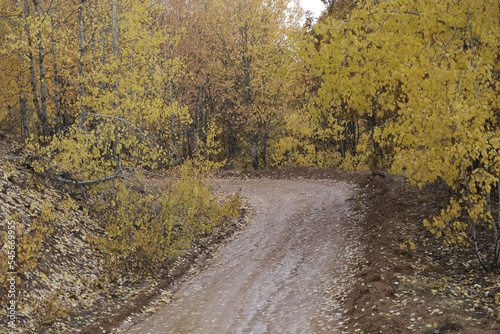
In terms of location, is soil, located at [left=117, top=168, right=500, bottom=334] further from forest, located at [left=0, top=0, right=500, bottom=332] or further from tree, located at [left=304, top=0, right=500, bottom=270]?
tree, located at [left=304, top=0, right=500, bottom=270]

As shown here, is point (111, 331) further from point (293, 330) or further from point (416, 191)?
point (416, 191)

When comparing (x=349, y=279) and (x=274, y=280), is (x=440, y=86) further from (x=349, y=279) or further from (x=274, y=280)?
(x=274, y=280)

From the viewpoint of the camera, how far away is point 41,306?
6434 mm

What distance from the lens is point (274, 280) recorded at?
8688 millimetres

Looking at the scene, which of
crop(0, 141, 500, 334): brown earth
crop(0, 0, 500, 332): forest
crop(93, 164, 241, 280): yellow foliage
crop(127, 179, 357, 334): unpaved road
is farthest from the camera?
crop(93, 164, 241, 280): yellow foliage

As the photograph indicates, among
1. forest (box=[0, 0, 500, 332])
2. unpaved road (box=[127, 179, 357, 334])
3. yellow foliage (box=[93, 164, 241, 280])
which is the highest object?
forest (box=[0, 0, 500, 332])

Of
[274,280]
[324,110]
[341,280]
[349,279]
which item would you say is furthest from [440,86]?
[274,280]

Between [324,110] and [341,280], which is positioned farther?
[324,110]

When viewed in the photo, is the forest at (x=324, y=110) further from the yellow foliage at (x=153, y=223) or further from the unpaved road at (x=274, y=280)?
the unpaved road at (x=274, y=280)

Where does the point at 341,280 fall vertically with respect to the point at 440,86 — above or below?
below

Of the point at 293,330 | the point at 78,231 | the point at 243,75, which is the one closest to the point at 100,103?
the point at 78,231

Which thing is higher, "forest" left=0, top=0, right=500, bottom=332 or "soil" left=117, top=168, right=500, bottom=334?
"forest" left=0, top=0, right=500, bottom=332

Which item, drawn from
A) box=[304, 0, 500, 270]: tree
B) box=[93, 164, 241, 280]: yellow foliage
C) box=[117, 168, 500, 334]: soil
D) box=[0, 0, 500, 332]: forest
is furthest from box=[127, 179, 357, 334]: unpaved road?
box=[304, 0, 500, 270]: tree

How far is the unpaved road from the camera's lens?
6722 millimetres
